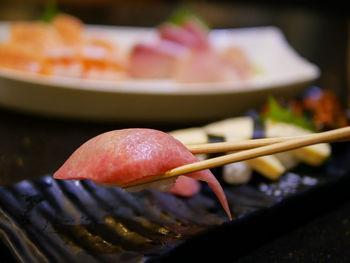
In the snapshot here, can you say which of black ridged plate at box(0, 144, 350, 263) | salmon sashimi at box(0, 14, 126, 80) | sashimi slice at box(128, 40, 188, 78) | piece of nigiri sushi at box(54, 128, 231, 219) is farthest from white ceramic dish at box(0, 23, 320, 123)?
piece of nigiri sushi at box(54, 128, 231, 219)

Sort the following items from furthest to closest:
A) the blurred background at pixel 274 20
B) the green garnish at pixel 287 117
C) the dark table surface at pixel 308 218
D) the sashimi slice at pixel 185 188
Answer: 1. the blurred background at pixel 274 20
2. the green garnish at pixel 287 117
3. the sashimi slice at pixel 185 188
4. the dark table surface at pixel 308 218

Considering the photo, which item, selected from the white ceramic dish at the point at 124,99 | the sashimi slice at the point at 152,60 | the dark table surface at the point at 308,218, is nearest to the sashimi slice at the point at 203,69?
the sashimi slice at the point at 152,60

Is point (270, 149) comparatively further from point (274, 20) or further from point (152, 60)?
point (274, 20)

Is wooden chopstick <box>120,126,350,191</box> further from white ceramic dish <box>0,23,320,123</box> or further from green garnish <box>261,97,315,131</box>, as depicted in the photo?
white ceramic dish <box>0,23,320,123</box>

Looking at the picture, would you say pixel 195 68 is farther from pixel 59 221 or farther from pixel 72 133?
pixel 59 221

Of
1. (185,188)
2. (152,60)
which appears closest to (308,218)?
(185,188)

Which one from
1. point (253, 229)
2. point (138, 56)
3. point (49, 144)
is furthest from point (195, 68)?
point (253, 229)

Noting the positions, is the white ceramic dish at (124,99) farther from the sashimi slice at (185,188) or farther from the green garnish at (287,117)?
the sashimi slice at (185,188)

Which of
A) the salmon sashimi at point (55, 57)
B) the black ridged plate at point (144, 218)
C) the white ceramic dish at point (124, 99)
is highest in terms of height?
the salmon sashimi at point (55, 57)
